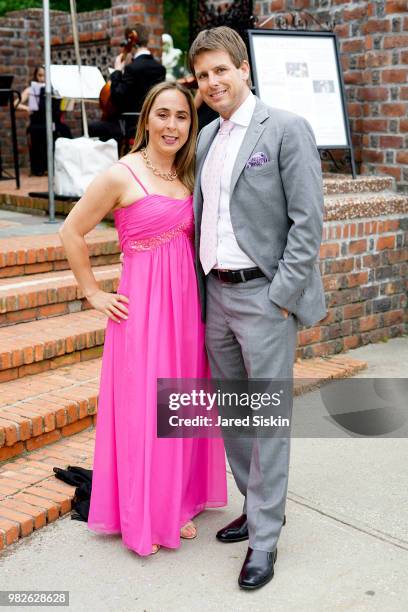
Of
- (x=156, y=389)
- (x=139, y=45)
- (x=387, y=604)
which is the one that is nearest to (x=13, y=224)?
(x=139, y=45)

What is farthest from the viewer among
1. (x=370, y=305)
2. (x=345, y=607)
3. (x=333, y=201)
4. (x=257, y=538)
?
(x=370, y=305)

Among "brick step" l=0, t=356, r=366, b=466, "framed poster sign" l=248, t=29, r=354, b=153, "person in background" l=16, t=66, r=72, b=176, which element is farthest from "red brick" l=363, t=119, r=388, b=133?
"person in background" l=16, t=66, r=72, b=176

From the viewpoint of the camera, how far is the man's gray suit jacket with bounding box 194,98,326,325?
270cm

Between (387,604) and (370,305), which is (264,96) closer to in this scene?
(370,305)

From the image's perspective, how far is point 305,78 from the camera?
18.7 feet

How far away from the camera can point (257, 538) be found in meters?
2.86

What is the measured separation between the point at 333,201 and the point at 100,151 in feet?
7.02

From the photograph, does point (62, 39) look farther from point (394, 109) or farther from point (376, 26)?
point (394, 109)

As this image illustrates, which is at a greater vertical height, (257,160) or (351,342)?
(257,160)

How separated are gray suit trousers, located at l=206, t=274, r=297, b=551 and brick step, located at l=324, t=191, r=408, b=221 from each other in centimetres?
250

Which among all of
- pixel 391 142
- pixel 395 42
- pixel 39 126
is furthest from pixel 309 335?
pixel 39 126

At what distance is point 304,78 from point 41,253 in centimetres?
224

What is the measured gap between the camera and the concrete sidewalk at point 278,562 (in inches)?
107

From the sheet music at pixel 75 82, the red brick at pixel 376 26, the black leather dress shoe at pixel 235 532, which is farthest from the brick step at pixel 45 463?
the sheet music at pixel 75 82
